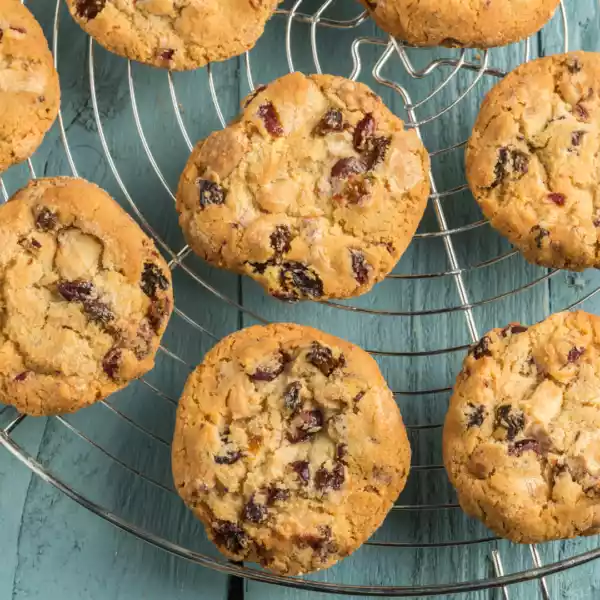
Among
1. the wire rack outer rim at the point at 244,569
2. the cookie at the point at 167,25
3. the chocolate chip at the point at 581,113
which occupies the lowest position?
the wire rack outer rim at the point at 244,569

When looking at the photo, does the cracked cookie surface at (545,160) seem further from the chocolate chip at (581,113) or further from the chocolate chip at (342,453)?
the chocolate chip at (342,453)

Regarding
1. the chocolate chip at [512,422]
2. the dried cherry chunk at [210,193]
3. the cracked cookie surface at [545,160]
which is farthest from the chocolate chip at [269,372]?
the cracked cookie surface at [545,160]

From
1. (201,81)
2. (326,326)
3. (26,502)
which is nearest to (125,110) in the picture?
(201,81)

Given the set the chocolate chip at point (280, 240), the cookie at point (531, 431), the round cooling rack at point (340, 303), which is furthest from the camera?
the round cooling rack at point (340, 303)

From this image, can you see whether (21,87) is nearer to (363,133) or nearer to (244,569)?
(363,133)

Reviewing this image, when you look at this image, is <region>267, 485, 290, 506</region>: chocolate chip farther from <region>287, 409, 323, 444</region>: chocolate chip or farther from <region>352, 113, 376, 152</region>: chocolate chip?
<region>352, 113, 376, 152</region>: chocolate chip

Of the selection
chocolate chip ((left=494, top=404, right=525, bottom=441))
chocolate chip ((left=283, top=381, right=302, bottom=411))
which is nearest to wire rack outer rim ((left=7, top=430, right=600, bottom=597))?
chocolate chip ((left=494, top=404, right=525, bottom=441))
